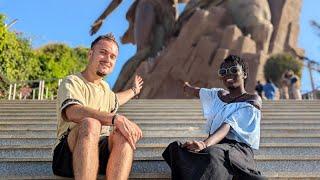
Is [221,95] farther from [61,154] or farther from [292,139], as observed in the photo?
[292,139]

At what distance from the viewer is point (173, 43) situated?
16.8 metres

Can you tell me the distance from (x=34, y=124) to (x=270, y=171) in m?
2.92

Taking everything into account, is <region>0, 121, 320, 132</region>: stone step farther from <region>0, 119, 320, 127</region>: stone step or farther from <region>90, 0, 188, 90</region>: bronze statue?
<region>90, 0, 188, 90</region>: bronze statue

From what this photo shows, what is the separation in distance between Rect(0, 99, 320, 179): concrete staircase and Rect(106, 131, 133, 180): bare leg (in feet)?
1.42

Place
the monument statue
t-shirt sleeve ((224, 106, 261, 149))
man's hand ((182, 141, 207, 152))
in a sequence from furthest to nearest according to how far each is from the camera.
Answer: the monument statue, t-shirt sleeve ((224, 106, 261, 149)), man's hand ((182, 141, 207, 152))

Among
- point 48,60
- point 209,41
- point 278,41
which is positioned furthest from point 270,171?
point 48,60

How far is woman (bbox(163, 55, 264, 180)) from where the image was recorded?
8.90 ft

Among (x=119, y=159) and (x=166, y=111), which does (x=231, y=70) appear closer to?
(x=119, y=159)

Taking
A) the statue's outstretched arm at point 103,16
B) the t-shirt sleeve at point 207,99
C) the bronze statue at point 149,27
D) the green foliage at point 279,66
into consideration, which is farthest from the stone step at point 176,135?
Result: the bronze statue at point 149,27

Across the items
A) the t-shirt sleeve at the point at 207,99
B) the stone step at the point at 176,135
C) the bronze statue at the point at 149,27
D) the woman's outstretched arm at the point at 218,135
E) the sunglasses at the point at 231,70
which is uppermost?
the bronze statue at the point at 149,27

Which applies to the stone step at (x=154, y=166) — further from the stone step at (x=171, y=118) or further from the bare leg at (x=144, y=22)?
the bare leg at (x=144, y=22)

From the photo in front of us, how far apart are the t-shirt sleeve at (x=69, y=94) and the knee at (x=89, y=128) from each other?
0.49ft

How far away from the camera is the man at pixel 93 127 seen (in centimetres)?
268

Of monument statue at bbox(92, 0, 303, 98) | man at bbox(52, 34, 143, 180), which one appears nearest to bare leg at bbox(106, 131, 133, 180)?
man at bbox(52, 34, 143, 180)
